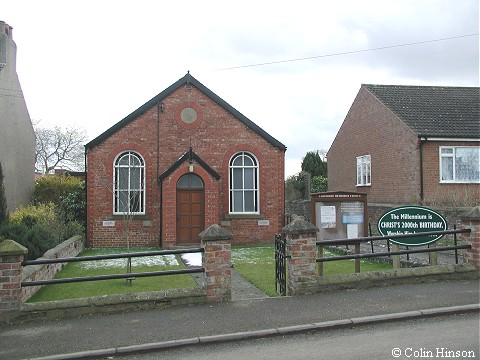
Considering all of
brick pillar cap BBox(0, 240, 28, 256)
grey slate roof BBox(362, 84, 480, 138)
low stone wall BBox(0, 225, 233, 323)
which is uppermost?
grey slate roof BBox(362, 84, 480, 138)

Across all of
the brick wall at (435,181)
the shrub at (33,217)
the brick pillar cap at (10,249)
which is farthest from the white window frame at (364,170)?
the brick pillar cap at (10,249)

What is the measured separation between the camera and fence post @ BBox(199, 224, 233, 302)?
27.8ft

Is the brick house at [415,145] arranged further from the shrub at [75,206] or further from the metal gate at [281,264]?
the shrub at [75,206]

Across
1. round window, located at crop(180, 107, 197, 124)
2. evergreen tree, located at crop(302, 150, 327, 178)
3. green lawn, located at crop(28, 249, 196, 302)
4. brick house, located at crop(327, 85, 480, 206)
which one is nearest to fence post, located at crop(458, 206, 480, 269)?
green lawn, located at crop(28, 249, 196, 302)

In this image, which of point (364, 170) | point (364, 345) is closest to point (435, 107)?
point (364, 170)

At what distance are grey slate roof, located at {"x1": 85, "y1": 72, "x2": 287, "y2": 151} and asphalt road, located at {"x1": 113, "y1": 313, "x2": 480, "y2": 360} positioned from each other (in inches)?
548

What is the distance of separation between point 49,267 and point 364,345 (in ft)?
27.8

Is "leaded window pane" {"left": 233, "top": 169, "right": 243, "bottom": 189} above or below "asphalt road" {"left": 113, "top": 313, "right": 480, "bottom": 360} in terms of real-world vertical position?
above

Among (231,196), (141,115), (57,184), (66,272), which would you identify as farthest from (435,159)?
(57,184)

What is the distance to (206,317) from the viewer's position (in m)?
7.62

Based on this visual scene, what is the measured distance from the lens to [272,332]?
22.2 ft

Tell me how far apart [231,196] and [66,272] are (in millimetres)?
8353

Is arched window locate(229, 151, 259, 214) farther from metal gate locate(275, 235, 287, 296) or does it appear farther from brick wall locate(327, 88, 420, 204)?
metal gate locate(275, 235, 287, 296)

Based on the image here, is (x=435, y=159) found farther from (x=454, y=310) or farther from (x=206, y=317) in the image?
(x=206, y=317)
